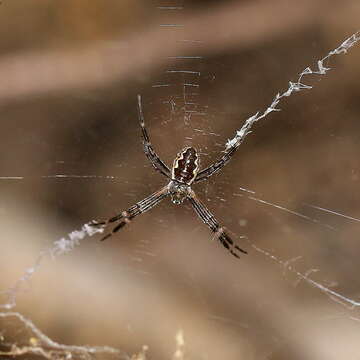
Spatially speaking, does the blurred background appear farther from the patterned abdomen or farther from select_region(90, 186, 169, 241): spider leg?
the patterned abdomen

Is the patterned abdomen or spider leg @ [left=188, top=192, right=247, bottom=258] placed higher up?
the patterned abdomen

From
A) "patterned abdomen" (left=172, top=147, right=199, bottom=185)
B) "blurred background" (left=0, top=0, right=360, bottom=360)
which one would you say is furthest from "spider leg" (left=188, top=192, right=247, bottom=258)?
"patterned abdomen" (left=172, top=147, right=199, bottom=185)

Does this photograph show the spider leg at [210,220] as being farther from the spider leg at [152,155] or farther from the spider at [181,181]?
the spider leg at [152,155]

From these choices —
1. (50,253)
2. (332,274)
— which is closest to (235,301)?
(332,274)

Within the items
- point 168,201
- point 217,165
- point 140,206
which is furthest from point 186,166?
point 168,201

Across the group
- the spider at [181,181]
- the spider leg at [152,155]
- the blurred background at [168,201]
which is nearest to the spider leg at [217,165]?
the spider at [181,181]

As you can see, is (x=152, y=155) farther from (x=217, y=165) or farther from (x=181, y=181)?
(x=217, y=165)

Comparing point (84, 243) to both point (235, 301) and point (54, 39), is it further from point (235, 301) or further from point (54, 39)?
point (54, 39)
